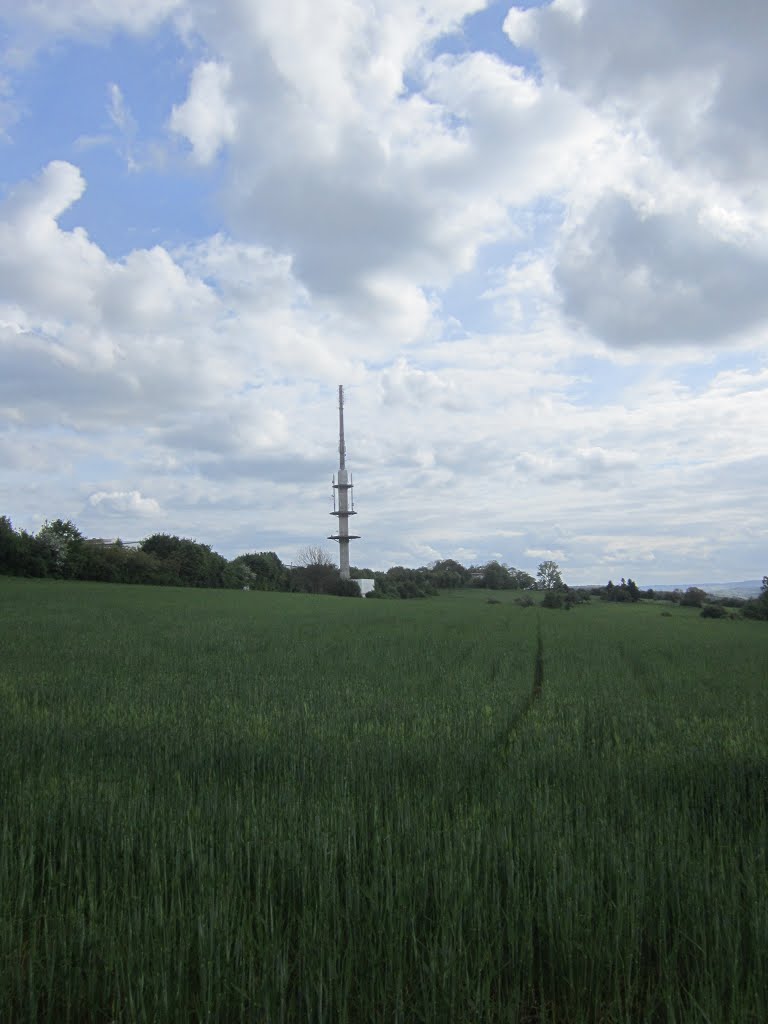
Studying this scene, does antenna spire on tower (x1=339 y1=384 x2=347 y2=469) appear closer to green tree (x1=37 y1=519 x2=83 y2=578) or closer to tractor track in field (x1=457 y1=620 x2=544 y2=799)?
green tree (x1=37 y1=519 x2=83 y2=578)

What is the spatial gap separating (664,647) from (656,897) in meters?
23.7

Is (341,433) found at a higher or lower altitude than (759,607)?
higher

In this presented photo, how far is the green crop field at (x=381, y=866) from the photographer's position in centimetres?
304

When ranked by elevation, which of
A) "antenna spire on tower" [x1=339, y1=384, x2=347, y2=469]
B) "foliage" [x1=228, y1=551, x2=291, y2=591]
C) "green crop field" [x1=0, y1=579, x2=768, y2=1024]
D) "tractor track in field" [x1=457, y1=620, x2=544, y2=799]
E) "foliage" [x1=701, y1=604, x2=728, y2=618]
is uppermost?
"antenna spire on tower" [x1=339, y1=384, x2=347, y2=469]

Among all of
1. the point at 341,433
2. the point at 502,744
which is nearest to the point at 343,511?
the point at 341,433

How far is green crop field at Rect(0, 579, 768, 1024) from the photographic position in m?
3.04

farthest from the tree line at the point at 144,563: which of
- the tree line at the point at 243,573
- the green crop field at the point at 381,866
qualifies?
the green crop field at the point at 381,866

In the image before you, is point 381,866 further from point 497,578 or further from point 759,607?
point 497,578

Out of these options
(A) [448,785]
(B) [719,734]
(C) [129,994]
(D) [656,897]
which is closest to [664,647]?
(B) [719,734]

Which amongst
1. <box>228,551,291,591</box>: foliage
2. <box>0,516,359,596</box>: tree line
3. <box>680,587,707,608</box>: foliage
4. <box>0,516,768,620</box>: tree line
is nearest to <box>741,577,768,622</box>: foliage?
<box>0,516,768,620</box>: tree line

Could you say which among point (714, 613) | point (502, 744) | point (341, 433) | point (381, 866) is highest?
point (341, 433)

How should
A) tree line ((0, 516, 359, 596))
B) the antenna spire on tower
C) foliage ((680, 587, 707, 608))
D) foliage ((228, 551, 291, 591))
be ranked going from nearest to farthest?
1. tree line ((0, 516, 359, 596))
2. foliage ((680, 587, 707, 608))
3. foliage ((228, 551, 291, 591))
4. the antenna spire on tower

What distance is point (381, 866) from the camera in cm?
410

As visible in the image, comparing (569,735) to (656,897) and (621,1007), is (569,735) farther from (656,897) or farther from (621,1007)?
(621,1007)
